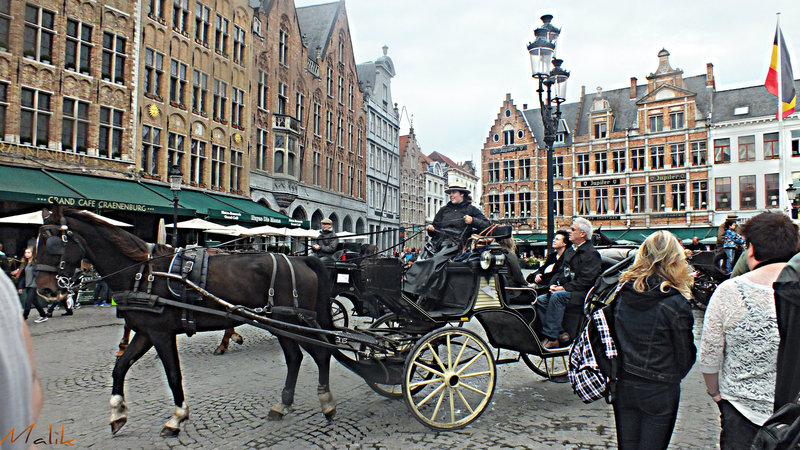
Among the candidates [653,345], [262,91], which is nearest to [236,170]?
[262,91]

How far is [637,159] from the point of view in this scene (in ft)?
145

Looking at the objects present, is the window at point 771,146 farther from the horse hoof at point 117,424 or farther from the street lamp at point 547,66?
the horse hoof at point 117,424

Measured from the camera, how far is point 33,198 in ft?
48.9

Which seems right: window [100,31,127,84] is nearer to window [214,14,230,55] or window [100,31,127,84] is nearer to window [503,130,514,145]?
window [214,14,230,55]

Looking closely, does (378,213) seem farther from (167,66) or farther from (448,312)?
(448,312)

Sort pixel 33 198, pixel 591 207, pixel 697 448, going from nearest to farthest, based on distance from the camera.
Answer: pixel 697 448 < pixel 33 198 < pixel 591 207

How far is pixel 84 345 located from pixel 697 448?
889cm

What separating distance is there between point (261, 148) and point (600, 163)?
3119 centimetres

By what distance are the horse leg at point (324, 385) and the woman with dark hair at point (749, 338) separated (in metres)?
3.32

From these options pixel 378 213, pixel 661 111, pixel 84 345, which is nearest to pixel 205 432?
pixel 84 345

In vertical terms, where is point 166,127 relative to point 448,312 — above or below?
above

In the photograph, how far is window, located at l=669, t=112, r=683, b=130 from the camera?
41719 millimetres

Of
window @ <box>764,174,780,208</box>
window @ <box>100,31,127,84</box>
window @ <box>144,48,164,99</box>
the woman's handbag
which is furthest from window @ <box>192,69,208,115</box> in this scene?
window @ <box>764,174,780,208</box>

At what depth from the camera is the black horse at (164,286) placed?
463cm
